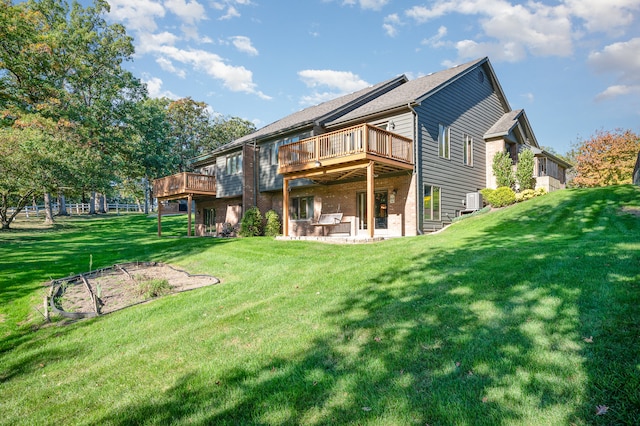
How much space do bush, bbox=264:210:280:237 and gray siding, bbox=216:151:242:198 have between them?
332 cm

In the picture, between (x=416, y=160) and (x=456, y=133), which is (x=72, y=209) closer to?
(x=416, y=160)

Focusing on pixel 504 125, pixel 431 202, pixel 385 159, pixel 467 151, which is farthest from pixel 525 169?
pixel 385 159

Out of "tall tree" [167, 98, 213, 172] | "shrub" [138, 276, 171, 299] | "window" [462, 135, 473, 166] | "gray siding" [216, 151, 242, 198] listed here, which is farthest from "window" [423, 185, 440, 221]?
"tall tree" [167, 98, 213, 172]

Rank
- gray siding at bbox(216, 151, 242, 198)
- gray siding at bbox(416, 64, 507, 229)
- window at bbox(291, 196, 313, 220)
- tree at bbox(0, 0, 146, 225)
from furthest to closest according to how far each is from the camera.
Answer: tree at bbox(0, 0, 146, 225)
gray siding at bbox(216, 151, 242, 198)
window at bbox(291, 196, 313, 220)
gray siding at bbox(416, 64, 507, 229)

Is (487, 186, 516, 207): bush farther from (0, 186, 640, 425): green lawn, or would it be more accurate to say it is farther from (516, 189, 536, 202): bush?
(0, 186, 640, 425): green lawn

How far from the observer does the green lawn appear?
2701 mm

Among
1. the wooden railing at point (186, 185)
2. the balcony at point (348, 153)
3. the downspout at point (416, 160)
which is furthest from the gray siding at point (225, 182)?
the downspout at point (416, 160)

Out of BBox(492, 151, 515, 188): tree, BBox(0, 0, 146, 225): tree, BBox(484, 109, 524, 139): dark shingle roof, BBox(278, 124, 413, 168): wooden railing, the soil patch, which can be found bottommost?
the soil patch

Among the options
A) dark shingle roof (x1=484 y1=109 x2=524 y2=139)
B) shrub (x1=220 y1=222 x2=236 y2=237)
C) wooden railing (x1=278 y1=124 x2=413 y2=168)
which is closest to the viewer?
wooden railing (x1=278 y1=124 x2=413 y2=168)

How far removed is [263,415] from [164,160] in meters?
35.1

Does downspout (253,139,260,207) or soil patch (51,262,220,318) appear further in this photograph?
downspout (253,139,260,207)

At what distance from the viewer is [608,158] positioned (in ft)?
92.3

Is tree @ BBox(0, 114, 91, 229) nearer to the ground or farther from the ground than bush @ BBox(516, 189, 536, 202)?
farther from the ground

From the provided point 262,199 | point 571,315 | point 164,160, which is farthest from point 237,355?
point 164,160
